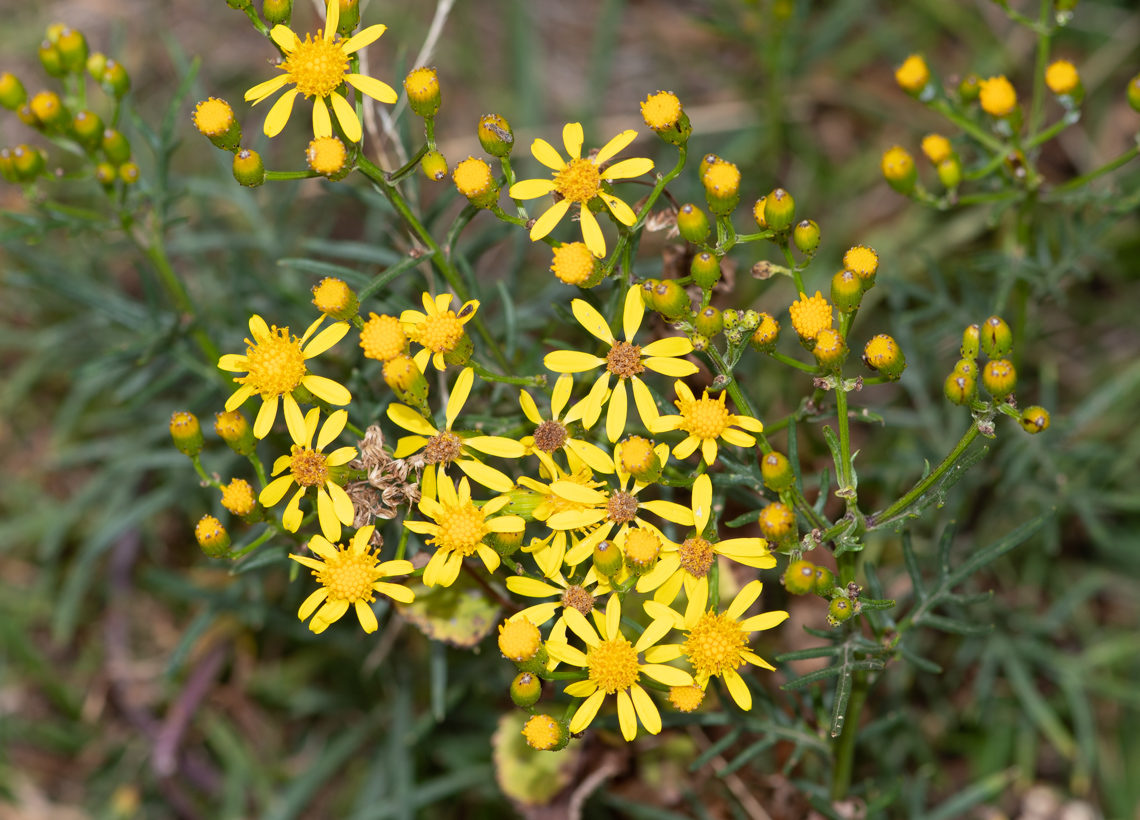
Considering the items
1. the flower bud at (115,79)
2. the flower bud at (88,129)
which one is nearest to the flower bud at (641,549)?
the flower bud at (88,129)

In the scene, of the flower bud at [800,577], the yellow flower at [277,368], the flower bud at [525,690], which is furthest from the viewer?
the yellow flower at [277,368]

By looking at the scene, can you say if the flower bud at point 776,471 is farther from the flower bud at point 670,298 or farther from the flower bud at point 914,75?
the flower bud at point 914,75

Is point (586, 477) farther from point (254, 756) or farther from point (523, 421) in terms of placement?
point (254, 756)

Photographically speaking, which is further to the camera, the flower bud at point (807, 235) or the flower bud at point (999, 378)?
the flower bud at point (807, 235)

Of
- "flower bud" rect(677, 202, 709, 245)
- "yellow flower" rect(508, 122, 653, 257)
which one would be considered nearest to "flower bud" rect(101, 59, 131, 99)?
"yellow flower" rect(508, 122, 653, 257)

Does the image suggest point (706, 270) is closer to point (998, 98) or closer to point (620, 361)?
point (620, 361)

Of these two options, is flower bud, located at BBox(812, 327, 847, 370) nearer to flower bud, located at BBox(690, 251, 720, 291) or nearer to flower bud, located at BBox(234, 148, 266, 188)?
flower bud, located at BBox(690, 251, 720, 291)

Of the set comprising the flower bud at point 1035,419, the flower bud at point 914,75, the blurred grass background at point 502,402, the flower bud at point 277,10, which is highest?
the flower bud at point 914,75
